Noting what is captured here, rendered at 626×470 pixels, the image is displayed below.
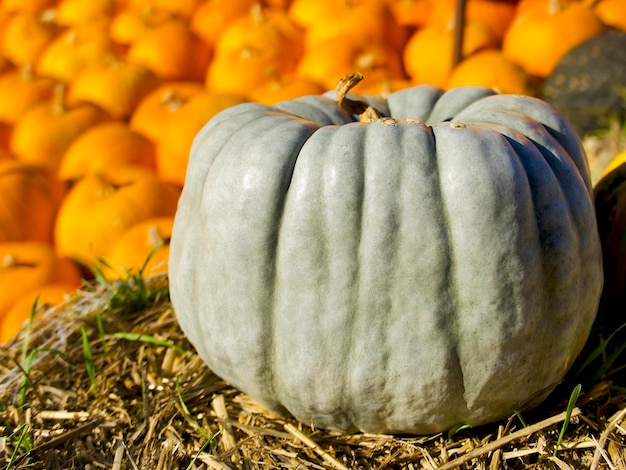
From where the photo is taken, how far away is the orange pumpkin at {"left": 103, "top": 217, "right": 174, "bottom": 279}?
3.17m

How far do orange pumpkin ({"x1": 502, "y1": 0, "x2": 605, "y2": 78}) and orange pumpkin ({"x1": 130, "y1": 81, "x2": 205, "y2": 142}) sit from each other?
228 cm

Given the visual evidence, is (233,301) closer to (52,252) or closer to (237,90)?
(52,252)

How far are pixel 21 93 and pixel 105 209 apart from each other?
5.46 ft

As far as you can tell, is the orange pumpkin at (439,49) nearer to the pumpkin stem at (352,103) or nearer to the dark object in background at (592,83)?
the dark object in background at (592,83)

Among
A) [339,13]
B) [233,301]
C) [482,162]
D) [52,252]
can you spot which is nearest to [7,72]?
[52,252]

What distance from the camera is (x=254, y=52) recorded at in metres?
4.72

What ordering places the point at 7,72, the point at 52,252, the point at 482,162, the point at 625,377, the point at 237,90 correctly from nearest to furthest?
the point at 482,162 → the point at 625,377 → the point at 52,252 → the point at 237,90 → the point at 7,72

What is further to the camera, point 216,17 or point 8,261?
point 216,17

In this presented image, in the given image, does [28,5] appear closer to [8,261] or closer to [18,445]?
[8,261]

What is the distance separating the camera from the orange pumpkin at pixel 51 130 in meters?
4.17

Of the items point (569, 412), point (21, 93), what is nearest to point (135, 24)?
point (21, 93)

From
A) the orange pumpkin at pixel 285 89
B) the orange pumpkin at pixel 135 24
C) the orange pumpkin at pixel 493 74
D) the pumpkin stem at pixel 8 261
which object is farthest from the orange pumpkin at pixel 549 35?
the pumpkin stem at pixel 8 261

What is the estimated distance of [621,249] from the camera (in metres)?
2.31

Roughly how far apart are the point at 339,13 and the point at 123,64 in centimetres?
165
